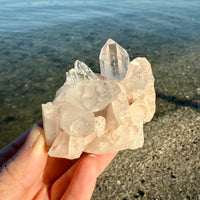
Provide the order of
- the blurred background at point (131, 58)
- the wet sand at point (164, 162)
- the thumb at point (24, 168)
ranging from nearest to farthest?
the thumb at point (24, 168)
the wet sand at point (164, 162)
the blurred background at point (131, 58)

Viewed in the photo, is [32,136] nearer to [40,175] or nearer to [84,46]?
[40,175]

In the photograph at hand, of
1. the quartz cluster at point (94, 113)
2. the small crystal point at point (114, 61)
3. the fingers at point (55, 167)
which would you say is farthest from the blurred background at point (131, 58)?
the small crystal point at point (114, 61)

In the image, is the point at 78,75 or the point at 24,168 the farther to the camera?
the point at 78,75

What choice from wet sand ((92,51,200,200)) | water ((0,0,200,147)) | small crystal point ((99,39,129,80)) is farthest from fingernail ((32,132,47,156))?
water ((0,0,200,147))

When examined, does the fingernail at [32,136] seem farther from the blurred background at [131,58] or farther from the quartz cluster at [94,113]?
the blurred background at [131,58]

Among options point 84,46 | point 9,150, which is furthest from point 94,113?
point 84,46

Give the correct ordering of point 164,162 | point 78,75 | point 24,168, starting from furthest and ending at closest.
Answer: point 164,162, point 78,75, point 24,168

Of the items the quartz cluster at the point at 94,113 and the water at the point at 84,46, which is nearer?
the quartz cluster at the point at 94,113
